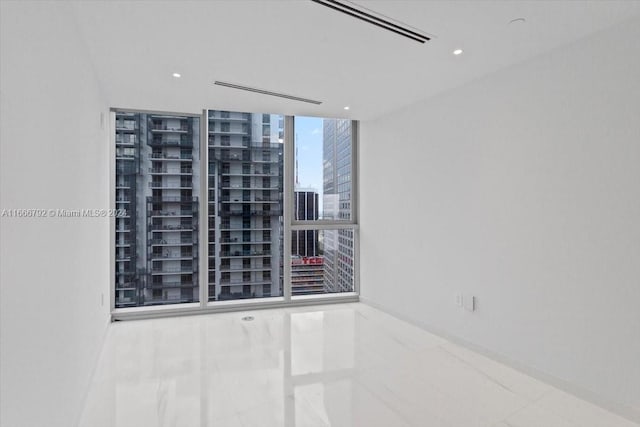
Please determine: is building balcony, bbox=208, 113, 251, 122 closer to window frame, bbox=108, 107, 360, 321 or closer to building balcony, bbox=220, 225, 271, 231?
window frame, bbox=108, 107, 360, 321

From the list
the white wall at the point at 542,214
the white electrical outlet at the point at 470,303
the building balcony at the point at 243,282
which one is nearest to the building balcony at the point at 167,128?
the building balcony at the point at 243,282

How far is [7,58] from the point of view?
1.23m

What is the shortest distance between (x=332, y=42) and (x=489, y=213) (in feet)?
6.38

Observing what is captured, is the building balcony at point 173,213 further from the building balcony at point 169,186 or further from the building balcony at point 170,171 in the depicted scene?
the building balcony at point 170,171

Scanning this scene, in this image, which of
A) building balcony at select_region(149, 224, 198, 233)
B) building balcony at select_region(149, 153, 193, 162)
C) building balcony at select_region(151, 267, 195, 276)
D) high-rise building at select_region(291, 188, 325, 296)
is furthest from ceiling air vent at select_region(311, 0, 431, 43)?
building balcony at select_region(151, 267, 195, 276)

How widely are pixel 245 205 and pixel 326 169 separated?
126 centimetres

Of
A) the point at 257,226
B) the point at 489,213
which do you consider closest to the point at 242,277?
the point at 257,226

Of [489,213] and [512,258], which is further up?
[489,213]

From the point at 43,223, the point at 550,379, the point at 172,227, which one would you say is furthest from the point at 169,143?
the point at 550,379

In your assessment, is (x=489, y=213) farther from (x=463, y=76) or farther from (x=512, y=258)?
(x=463, y=76)

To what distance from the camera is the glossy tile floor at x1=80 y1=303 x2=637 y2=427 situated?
7.28ft

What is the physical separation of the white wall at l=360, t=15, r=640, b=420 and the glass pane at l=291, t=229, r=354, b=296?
1.30m

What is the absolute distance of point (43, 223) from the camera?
1604 mm

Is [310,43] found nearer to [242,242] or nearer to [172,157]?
[172,157]
